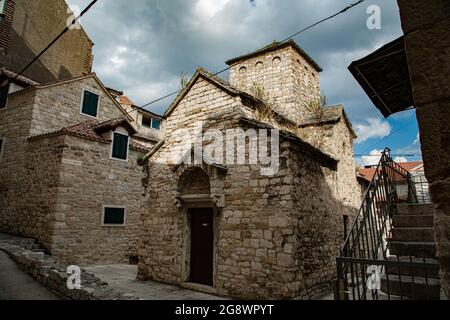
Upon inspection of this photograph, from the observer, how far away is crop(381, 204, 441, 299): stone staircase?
313cm

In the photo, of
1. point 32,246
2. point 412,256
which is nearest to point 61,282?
point 32,246

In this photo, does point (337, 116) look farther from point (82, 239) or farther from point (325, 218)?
point (82, 239)

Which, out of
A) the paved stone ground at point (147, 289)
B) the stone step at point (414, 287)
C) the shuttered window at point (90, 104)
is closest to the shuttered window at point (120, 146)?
the shuttered window at point (90, 104)

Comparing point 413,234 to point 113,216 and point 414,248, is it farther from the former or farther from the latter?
point 113,216

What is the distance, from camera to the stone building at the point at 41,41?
14312 millimetres

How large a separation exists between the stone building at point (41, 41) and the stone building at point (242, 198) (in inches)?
454

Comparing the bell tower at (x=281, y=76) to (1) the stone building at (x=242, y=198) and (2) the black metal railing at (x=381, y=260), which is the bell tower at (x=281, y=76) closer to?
(1) the stone building at (x=242, y=198)

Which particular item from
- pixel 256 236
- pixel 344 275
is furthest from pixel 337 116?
pixel 344 275

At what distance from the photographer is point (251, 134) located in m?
6.91

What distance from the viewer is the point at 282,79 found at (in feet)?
40.0

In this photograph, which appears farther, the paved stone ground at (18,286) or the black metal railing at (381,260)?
the paved stone ground at (18,286)

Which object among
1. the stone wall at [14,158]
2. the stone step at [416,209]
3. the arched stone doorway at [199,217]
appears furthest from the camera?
the stone wall at [14,158]

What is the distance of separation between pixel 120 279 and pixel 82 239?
354 cm

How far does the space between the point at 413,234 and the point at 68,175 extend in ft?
37.8
